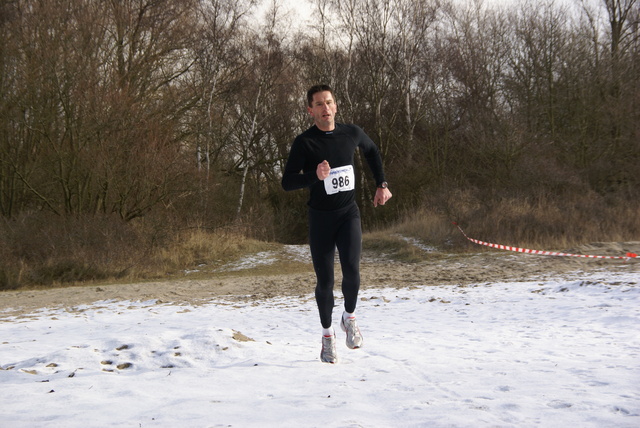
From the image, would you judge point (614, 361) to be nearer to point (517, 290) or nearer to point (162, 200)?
point (517, 290)

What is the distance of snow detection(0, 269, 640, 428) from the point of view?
9.45 ft

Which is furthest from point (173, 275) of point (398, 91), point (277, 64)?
point (398, 91)

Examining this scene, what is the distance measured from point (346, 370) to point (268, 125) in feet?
97.6

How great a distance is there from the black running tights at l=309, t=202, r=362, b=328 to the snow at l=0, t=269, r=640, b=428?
1.67 ft

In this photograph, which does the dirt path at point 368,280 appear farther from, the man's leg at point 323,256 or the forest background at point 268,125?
the man's leg at point 323,256

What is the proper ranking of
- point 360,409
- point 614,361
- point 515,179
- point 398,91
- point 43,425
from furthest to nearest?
point 398,91 < point 515,179 < point 614,361 < point 360,409 < point 43,425

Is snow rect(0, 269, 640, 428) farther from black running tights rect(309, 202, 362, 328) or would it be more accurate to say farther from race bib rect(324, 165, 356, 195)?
race bib rect(324, 165, 356, 195)

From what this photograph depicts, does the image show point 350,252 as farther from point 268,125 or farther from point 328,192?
point 268,125

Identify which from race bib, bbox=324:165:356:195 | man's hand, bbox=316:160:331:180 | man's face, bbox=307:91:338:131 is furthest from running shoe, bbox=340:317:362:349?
man's face, bbox=307:91:338:131

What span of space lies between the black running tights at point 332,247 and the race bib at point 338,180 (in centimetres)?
16

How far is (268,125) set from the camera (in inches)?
1302

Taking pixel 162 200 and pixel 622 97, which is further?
pixel 622 97

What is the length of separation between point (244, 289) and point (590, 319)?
710 cm

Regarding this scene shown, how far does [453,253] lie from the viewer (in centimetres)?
1666
